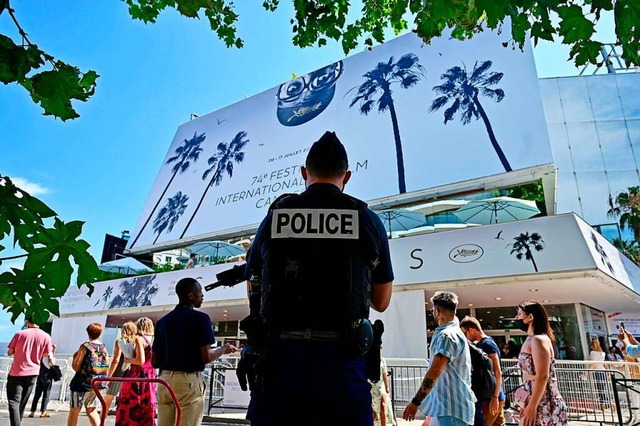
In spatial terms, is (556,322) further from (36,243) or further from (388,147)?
(36,243)

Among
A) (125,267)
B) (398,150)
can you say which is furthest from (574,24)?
(125,267)

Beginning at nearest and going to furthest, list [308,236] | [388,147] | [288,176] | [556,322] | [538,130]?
1. [308,236]
2. [538,130]
3. [556,322]
4. [388,147]
5. [288,176]

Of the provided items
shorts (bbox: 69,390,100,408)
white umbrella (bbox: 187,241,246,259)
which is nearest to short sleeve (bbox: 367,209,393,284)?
shorts (bbox: 69,390,100,408)

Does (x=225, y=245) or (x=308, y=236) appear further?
(x=225, y=245)

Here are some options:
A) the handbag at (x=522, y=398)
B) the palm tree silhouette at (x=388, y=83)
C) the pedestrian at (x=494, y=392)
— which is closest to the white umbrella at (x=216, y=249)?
the palm tree silhouette at (x=388, y=83)

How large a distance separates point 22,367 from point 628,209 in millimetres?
31110

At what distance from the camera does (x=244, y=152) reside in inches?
930

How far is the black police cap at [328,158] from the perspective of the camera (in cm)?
191

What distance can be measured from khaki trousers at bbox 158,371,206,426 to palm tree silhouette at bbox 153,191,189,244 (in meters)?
22.0

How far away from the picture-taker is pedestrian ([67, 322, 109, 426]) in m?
5.54

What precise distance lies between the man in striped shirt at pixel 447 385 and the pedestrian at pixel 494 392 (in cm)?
54

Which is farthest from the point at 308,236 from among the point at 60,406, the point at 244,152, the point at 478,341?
the point at 244,152

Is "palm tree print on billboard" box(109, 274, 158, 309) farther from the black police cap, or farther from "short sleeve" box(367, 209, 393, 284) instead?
"short sleeve" box(367, 209, 393, 284)

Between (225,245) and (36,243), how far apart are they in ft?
59.8
